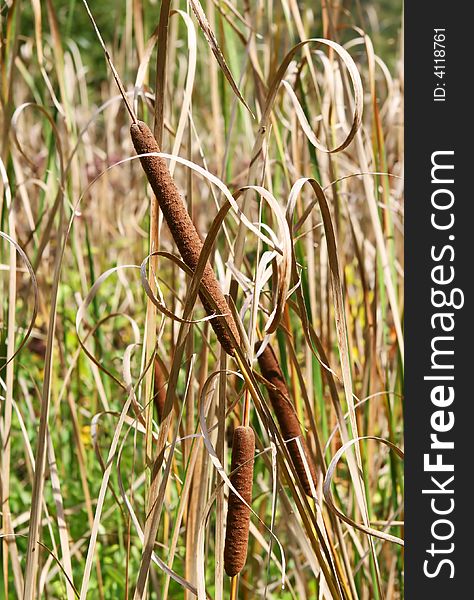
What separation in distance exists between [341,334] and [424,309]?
0.93ft

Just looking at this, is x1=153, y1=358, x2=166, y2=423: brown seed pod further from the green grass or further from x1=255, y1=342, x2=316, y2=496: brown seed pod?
x1=255, y1=342, x2=316, y2=496: brown seed pod

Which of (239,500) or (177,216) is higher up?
(177,216)

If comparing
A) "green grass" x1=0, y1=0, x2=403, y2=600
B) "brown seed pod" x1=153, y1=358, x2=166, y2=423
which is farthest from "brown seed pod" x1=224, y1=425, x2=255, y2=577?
"brown seed pod" x1=153, y1=358, x2=166, y2=423

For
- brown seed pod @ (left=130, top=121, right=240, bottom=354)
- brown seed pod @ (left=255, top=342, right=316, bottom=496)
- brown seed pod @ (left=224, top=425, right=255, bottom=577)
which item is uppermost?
brown seed pod @ (left=130, top=121, right=240, bottom=354)

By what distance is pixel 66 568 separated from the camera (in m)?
0.63

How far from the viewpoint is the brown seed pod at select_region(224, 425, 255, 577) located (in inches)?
19.9

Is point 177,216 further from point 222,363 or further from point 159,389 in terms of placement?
point 159,389

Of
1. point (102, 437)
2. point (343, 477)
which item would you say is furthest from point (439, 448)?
point (102, 437)

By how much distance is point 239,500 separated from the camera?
0.52 meters

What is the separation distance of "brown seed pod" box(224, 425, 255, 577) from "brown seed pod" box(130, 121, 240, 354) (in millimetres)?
57

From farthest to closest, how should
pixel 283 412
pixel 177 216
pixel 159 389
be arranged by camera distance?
pixel 159 389 < pixel 283 412 < pixel 177 216

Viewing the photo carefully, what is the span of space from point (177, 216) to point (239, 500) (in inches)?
7.2

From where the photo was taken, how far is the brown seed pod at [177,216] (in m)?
0.47

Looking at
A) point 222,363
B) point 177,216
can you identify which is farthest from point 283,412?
point 177,216
